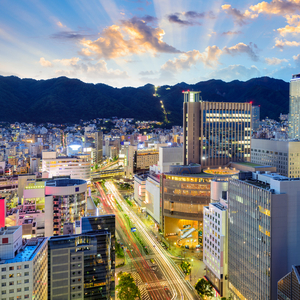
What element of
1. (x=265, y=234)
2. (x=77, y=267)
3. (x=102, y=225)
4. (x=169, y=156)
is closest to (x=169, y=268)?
(x=102, y=225)

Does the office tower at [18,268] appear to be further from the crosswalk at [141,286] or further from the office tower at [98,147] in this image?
the office tower at [98,147]

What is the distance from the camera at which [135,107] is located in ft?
631

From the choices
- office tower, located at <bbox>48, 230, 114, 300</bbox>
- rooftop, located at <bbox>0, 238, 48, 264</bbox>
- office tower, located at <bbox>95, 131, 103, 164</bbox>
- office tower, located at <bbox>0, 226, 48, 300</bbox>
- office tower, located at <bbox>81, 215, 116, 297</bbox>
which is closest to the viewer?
office tower, located at <bbox>0, 226, 48, 300</bbox>

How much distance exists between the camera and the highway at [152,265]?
91.0ft

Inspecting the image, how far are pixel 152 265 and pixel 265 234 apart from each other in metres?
15.8

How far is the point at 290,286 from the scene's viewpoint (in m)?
18.3

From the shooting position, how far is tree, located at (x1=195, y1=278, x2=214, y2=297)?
88.1ft

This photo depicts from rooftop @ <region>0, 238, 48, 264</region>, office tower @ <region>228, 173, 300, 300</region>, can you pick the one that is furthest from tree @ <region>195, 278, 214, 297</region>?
rooftop @ <region>0, 238, 48, 264</region>

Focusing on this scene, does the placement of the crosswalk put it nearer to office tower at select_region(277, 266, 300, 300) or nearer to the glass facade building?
the glass facade building

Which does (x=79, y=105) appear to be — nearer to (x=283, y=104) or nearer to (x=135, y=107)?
(x=135, y=107)

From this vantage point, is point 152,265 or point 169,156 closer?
point 152,265

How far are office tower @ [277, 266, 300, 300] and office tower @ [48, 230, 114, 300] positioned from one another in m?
14.2

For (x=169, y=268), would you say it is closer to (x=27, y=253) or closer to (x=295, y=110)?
(x=27, y=253)

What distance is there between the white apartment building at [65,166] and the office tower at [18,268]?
160 ft
